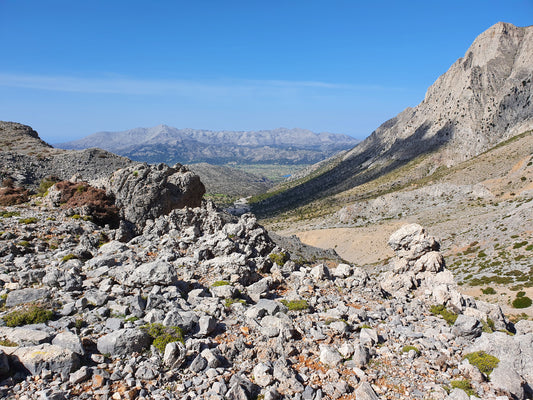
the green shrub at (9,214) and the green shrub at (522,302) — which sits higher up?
the green shrub at (9,214)

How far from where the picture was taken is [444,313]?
17.1 meters

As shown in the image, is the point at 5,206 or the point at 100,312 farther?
the point at 5,206

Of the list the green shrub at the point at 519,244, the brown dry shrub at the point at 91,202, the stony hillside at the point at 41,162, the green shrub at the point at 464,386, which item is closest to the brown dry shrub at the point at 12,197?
the brown dry shrub at the point at 91,202

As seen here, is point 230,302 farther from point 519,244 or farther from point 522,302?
point 519,244

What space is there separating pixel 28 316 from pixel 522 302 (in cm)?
4167

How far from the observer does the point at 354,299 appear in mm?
17812

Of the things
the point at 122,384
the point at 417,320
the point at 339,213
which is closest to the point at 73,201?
the point at 122,384

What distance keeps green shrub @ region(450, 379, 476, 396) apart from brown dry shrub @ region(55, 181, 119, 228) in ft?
92.4

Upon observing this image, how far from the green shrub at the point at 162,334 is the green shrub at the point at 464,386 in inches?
374

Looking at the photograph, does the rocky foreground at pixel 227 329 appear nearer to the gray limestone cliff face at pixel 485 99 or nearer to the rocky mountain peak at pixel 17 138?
the rocky mountain peak at pixel 17 138

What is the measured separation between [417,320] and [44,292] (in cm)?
1746

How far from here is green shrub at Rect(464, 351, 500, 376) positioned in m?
11.5

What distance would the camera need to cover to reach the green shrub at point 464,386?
10477 millimetres

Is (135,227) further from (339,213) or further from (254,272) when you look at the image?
(339,213)
